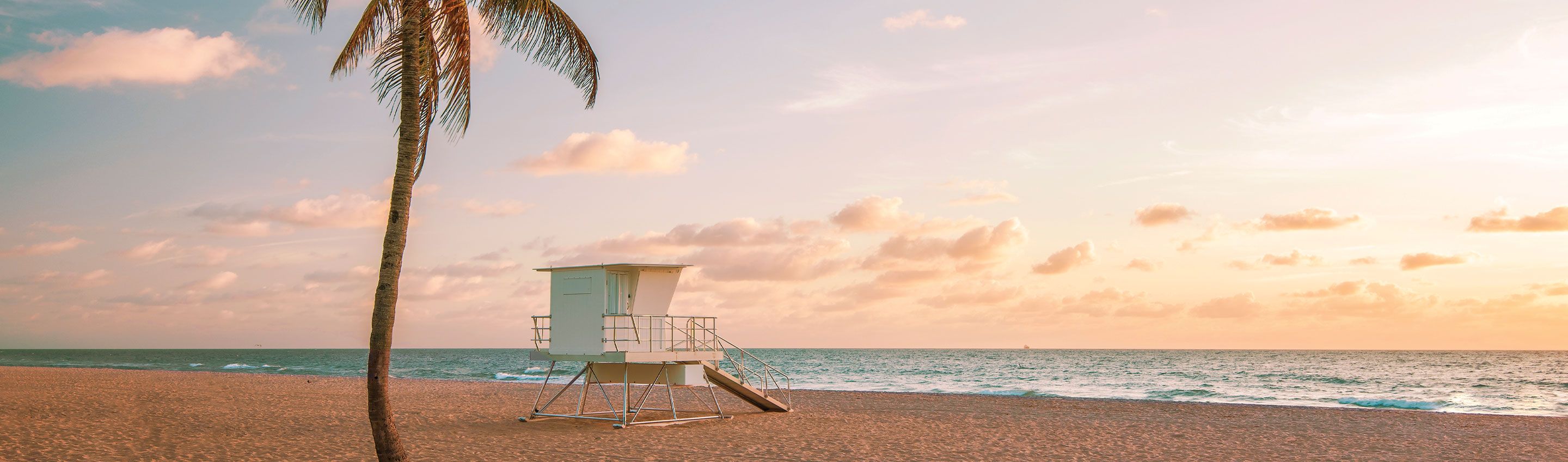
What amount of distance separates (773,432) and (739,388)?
310cm

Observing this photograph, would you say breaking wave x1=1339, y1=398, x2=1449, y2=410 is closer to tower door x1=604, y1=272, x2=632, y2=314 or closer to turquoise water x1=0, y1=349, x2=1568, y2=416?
turquoise water x1=0, y1=349, x2=1568, y2=416

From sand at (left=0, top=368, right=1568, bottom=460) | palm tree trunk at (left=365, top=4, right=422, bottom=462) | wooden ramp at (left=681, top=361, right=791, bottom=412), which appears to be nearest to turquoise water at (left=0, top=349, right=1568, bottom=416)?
sand at (left=0, top=368, right=1568, bottom=460)

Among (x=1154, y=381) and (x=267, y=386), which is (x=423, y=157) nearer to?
(x=267, y=386)

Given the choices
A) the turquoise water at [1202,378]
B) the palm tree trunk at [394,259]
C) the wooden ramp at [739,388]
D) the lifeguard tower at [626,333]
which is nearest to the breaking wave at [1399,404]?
the turquoise water at [1202,378]

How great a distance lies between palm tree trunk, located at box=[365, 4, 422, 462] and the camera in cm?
859

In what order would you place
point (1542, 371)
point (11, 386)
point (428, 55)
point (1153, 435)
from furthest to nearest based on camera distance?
point (1542, 371)
point (11, 386)
point (1153, 435)
point (428, 55)

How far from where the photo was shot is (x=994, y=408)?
2534 cm

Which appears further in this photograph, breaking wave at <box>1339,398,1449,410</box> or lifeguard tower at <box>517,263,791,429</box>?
breaking wave at <box>1339,398,1449,410</box>

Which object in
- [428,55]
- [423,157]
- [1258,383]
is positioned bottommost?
[1258,383]

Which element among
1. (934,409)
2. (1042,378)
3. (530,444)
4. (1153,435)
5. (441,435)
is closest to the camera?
(530,444)

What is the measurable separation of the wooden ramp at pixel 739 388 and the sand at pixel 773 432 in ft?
1.53

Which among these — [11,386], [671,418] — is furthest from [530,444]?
[11,386]

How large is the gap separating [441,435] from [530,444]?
6.70ft

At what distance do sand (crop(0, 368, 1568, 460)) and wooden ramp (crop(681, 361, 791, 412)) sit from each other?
0.47 meters
